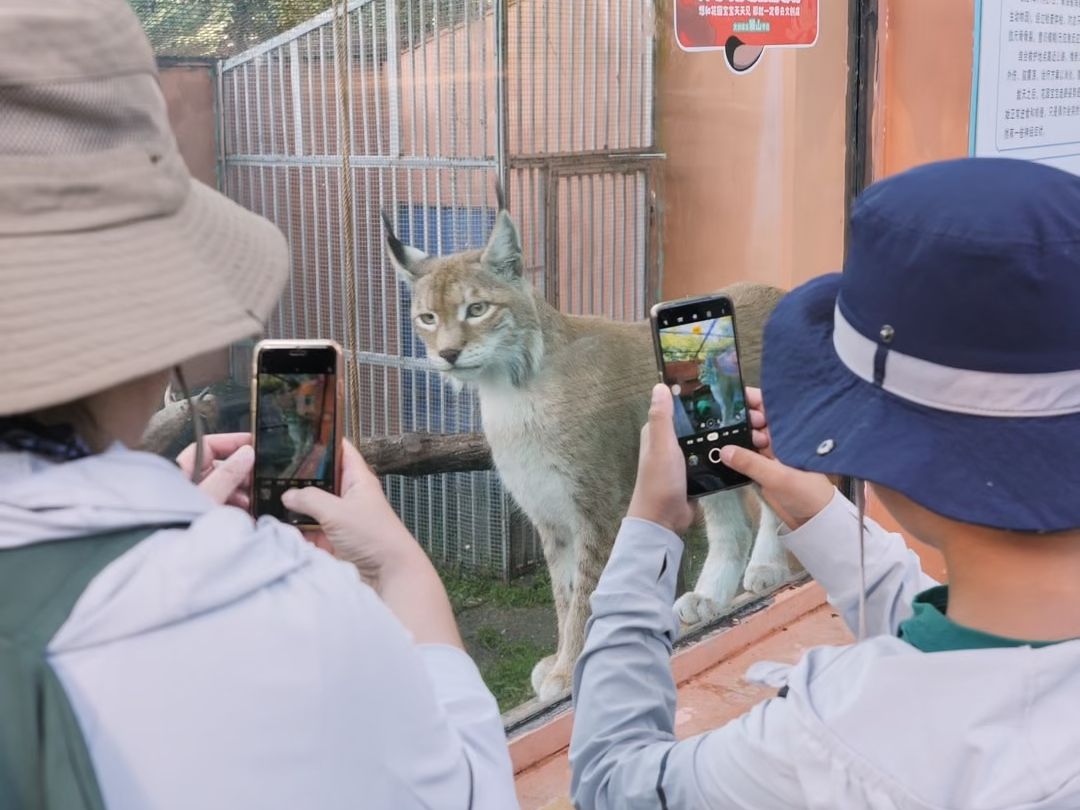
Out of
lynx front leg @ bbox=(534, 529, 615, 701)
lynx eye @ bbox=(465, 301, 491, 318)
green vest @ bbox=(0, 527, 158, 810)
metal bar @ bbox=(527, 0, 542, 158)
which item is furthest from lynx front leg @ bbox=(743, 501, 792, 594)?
green vest @ bbox=(0, 527, 158, 810)

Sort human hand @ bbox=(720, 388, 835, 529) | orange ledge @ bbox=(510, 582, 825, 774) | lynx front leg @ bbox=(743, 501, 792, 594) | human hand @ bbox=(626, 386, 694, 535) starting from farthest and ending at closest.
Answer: lynx front leg @ bbox=(743, 501, 792, 594) < orange ledge @ bbox=(510, 582, 825, 774) < human hand @ bbox=(720, 388, 835, 529) < human hand @ bbox=(626, 386, 694, 535)

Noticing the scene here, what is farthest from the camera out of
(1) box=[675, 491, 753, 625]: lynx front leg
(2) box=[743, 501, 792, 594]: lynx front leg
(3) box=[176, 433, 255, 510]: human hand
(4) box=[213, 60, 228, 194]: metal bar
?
(2) box=[743, 501, 792, 594]: lynx front leg

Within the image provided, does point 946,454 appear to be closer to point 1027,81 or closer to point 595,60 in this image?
point 595,60

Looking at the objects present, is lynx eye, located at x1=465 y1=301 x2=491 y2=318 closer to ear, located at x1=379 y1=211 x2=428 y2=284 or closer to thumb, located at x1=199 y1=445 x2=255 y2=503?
ear, located at x1=379 y1=211 x2=428 y2=284

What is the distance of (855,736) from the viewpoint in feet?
3.18

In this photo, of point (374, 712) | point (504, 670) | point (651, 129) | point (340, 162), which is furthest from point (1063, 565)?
point (651, 129)

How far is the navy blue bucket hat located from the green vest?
0.58 m

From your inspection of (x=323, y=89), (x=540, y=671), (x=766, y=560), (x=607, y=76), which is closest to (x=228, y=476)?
(x=323, y=89)

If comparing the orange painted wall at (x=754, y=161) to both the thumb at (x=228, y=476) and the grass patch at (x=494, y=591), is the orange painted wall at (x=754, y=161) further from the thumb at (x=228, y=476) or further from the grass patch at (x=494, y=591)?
the thumb at (x=228, y=476)

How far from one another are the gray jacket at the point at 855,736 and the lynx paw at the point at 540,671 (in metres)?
0.95

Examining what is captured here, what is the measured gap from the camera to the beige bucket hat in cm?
70

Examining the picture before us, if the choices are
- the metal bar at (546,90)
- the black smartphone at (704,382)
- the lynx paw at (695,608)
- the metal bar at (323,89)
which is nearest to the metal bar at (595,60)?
the metal bar at (546,90)

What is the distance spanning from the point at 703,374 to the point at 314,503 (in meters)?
0.80

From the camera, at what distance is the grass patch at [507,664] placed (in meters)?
2.04
